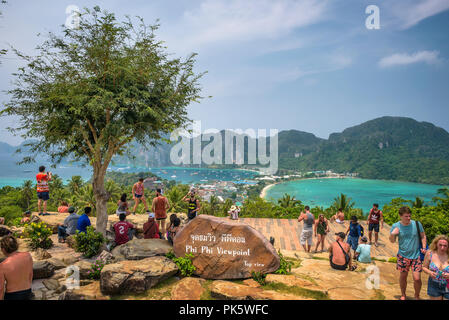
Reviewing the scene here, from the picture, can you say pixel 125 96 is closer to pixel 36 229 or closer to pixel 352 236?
pixel 36 229

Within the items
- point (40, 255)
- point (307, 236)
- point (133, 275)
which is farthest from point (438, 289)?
point (40, 255)

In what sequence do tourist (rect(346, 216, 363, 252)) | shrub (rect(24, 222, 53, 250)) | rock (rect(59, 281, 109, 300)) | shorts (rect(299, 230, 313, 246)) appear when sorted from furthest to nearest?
1. shorts (rect(299, 230, 313, 246))
2. tourist (rect(346, 216, 363, 252))
3. shrub (rect(24, 222, 53, 250))
4. rock (rect(59, 281, 109, 300))

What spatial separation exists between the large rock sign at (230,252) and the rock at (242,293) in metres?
0.62

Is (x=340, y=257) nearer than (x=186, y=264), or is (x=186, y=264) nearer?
(x=186, y=264)

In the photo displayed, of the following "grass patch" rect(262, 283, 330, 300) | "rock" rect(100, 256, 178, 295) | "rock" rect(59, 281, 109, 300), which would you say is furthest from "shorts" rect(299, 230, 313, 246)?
"rock" rect(59, 281, 109, 300)

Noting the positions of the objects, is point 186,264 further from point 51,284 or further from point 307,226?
point 307,226

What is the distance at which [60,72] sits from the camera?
7.73 metres

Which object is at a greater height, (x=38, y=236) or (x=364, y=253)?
(x=38, y=236)

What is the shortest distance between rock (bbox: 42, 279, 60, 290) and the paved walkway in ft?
25.4

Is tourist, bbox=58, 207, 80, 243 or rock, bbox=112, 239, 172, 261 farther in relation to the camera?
tourist, bbox=58, 207, 80, 243

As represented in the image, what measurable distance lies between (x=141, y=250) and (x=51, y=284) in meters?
2.00

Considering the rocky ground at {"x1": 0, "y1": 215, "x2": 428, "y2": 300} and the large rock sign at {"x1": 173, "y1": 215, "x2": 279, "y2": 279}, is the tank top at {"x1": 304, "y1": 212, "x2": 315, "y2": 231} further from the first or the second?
the large rock sign at {"x1": 173, "y1": 215, "x2": 279, "y2": 279}

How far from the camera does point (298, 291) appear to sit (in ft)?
17.0

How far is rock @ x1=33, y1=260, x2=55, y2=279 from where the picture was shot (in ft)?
18.7
